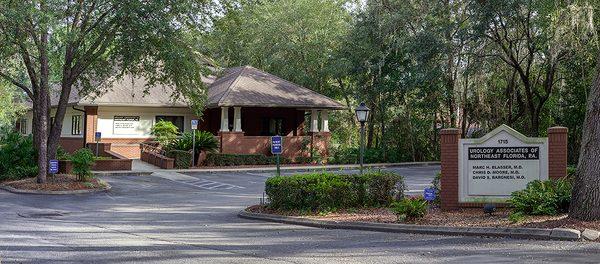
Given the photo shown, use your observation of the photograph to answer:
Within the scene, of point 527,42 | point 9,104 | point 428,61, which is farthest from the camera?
point 9,104

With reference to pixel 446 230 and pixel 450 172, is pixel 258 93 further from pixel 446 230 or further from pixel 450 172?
pixel 446 230

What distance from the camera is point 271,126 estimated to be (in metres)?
40.8

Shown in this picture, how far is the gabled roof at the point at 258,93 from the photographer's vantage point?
36.8 metres

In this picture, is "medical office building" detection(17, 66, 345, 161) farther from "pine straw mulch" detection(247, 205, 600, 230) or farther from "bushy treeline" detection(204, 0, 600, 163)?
"pine straw mulch" detection(247, 205, 600, 230)

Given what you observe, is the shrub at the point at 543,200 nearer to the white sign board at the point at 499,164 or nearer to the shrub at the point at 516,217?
the shrub at the point at 516,217

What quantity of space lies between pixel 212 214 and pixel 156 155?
1797cm

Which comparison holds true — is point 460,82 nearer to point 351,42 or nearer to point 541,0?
point 351,42

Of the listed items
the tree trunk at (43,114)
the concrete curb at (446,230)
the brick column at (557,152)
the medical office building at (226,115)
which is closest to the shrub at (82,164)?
the tree trunk at (43,114)

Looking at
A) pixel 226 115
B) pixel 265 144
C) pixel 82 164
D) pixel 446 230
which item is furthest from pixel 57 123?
pixel 446 230

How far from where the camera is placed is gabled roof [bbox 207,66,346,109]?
36781 millimetres

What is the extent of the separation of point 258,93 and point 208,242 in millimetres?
26789

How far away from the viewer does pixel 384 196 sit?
1667cm

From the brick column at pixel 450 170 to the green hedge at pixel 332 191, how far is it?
4.61ft

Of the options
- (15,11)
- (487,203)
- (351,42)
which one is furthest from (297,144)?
(487,203)
